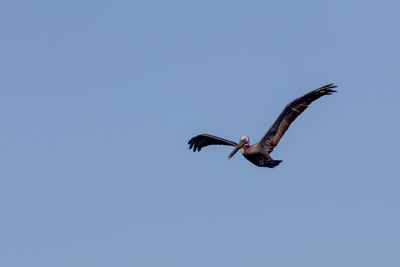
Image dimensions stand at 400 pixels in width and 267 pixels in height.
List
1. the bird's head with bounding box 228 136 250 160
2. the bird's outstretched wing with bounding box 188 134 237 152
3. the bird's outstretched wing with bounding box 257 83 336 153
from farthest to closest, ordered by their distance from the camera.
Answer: the bird's outstretched wing with bounding box 188 134 237 152 → the bird's head with bounding box 228 136 250 160 → the bird's outstretched wing with bounding box 257 83 336 153

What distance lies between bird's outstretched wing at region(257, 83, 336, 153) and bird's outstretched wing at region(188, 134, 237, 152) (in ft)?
10.4

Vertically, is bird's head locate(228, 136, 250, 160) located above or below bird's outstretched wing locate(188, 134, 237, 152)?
below

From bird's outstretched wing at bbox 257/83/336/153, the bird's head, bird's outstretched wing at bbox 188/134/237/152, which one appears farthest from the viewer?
bird's outstretched wing at bbox 188/134/237/152

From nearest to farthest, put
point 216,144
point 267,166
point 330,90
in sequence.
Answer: point 330,90, point 267,166, point 216,144

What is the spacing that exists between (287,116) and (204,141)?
7512 millimetres

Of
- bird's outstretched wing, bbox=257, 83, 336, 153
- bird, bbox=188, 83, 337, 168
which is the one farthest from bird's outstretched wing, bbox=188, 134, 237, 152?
bird's outstretched wing, bbox=257, 83, 336, 153

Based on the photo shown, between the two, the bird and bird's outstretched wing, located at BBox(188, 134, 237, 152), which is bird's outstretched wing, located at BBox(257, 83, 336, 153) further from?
bird's outstretched wing, located at BBox(188, 134, 237, 152)

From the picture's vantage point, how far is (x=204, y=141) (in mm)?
49406

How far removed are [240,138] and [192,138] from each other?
16.9ft

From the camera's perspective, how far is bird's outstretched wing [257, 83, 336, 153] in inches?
1626

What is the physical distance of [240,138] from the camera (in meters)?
45.2

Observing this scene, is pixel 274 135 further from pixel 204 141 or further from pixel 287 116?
pixel 204 141

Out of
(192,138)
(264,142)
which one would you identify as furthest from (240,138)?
(192,138)

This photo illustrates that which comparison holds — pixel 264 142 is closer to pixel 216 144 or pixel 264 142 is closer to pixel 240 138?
pixel 240 138
